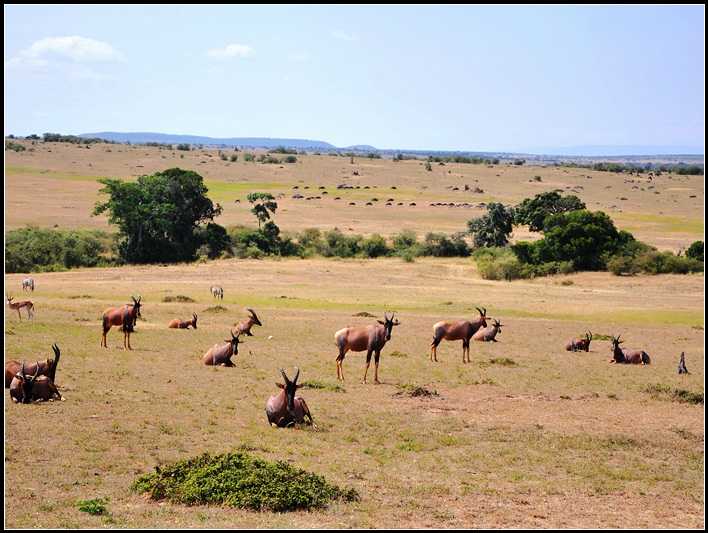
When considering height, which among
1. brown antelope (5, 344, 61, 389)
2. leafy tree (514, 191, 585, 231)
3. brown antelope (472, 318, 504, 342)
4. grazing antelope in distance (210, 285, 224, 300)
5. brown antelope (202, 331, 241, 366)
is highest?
leafy tree (514, 191, 585, 231)

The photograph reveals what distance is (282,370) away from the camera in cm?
1800

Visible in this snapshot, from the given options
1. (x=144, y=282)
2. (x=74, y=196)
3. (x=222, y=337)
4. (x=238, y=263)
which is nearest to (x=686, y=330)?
(x=222, y=337)

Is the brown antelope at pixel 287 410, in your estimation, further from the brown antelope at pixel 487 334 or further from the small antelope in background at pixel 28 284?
the small antelope in background at pixel 28 284

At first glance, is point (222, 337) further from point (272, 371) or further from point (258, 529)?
point (258, 529)

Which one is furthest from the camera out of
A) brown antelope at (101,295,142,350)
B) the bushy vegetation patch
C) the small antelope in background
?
the small antelope in background

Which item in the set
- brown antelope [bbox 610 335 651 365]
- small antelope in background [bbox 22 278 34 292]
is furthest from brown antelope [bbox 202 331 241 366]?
small antelope in background [bbox 22 278 34 292]

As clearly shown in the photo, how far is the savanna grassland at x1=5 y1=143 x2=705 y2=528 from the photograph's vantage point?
13.9m

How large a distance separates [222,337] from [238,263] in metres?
34.4

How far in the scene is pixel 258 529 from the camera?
12.2 m

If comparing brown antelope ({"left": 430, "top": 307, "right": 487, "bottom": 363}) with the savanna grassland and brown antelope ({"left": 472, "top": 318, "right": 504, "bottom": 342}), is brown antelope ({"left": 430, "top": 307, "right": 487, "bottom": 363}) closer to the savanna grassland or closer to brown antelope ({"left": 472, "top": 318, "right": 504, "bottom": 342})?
the savanna grassland

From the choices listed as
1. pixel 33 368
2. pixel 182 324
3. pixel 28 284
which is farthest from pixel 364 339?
pixel 28 284

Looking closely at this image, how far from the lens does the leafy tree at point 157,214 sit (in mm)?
66250

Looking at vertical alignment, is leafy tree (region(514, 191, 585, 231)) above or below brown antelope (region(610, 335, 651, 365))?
above

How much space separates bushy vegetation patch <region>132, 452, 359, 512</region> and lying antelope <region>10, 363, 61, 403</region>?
573 centimetres
